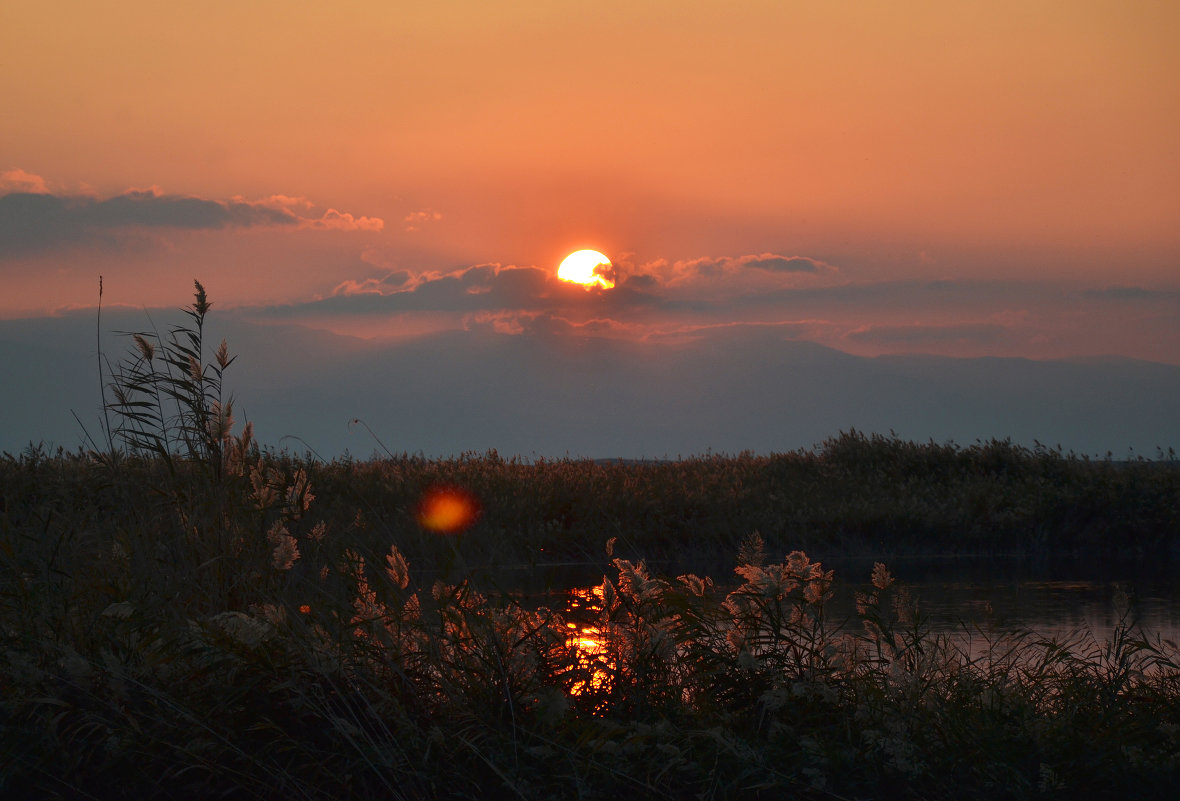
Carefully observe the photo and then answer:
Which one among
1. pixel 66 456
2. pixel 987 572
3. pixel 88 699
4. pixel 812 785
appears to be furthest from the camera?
pixel 66 456

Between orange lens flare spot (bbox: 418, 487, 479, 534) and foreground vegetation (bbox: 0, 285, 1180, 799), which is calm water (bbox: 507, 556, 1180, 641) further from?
orange lens flare spot (bbox: 418, 487, 479, 534)

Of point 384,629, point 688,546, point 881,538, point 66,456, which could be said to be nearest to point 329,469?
point 66,456

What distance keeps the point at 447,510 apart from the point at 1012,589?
23.3 ft

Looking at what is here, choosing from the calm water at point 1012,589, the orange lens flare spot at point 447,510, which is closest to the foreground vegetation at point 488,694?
the calm water at point 1012,589

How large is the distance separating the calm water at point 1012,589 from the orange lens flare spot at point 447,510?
158 centimetres

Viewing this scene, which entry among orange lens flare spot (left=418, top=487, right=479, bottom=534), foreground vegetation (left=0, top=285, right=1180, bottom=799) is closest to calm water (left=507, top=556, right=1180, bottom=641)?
foreground vegetation (left=0, top=285, right=1180, bottom=799)

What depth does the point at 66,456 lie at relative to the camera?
579 inches

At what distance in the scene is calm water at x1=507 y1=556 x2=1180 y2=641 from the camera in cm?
725

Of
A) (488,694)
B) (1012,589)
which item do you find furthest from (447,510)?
(488,694)

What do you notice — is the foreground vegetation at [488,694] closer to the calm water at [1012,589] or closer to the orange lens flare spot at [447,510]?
the calm water at [1012,589]

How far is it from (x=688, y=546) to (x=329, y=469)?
5463mm

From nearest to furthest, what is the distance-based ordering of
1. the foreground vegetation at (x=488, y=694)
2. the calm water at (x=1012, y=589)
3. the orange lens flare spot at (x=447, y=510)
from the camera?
the foreground vegetation at (x=488, y=694)
the calm water at (x=1012, y=589)
the orange lens flare spot at (x=447, y=510)

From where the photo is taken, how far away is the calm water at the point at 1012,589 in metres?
7.25

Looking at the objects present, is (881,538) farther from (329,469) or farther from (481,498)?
(329,469)
